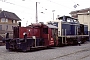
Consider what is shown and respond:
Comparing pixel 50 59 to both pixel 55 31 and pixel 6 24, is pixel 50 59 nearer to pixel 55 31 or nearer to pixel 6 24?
pixel 55 31

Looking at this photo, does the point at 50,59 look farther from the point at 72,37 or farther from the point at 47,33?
the point at 72,37

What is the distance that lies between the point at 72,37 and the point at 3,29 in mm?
36987

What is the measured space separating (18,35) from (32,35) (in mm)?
1580

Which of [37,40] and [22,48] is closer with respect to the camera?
[22,48]

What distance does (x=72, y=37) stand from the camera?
2403 cm

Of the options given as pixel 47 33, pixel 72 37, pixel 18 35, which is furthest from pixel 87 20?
pixel 18 35

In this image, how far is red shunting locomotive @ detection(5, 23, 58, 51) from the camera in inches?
607

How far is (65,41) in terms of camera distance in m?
22.4

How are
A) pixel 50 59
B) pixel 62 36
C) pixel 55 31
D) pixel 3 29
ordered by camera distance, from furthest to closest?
pixel 3 29 < pixel 62 36 < pixel 55 31 < pixel 50 59

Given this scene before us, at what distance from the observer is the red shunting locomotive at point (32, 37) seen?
15430 millimetres

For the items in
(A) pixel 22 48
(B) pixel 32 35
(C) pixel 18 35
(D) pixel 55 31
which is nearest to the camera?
(A) pixel 22 48

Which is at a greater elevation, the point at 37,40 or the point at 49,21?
the point at 49,21

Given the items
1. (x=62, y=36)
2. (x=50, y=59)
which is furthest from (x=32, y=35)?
(x=50, y=59)

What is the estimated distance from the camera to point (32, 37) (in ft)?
54.5
